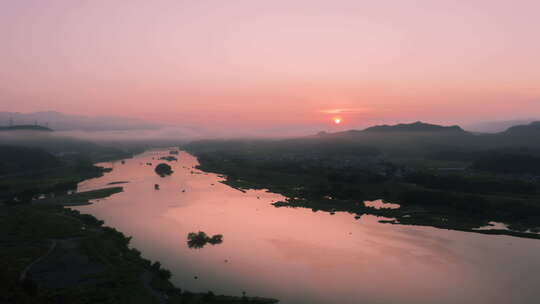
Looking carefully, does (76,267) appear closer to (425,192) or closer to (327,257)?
(327,257)

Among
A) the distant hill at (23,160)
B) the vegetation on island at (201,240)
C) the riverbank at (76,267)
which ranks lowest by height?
the vegetation on island at (201,240)

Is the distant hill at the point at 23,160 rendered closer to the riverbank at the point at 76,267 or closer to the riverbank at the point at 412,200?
the riverbank at the point at 76,267

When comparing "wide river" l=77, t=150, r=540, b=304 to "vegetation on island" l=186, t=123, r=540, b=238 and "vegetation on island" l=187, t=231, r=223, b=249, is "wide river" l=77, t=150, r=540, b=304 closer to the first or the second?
"vegetation on island" l=187, t=231, r=223, b=249

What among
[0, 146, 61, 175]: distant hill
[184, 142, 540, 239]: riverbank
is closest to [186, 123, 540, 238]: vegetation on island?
[184, 142, 540, 239]: riverbank

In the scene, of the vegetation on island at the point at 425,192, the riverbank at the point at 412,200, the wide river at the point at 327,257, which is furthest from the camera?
the vegetation on island at the point at 425,192

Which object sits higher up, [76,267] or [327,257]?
[76,267]

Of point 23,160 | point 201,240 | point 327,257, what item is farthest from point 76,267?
point 23,160

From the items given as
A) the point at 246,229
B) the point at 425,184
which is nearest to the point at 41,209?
the point at 246,229

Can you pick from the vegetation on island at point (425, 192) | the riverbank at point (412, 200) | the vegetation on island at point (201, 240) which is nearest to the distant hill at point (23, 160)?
the vegetation on island at point (425, 192)

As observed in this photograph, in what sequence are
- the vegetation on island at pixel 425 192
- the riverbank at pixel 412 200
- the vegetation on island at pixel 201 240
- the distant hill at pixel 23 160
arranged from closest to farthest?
the vegetation on island at pixel 201 240
the riverbank at pixel 412 200
the vegetation on island at pixel 425 192
the distant hill at pixel 23 160
